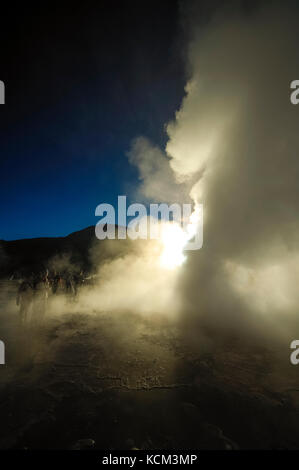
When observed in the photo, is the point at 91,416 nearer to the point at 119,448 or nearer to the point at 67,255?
the point at 119,448

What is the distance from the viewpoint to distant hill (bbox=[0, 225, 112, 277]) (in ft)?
158

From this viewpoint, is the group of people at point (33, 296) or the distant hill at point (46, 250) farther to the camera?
the distant hill at point (46, 250)

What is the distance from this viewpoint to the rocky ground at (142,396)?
3.72 metres

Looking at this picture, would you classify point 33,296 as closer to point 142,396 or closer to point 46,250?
point 142,396

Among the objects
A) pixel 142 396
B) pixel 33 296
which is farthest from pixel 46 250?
pixel 142 396

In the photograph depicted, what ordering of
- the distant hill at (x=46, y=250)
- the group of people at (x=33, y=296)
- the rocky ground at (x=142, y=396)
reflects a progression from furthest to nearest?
1. the distant hill at (x=46, y=250)
2. the group of people at (x=33, y=296)
3. the rocky ground at (x=142, y=396)

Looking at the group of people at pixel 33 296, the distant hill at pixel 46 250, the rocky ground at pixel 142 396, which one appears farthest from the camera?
the distant hill at pixel 46 250

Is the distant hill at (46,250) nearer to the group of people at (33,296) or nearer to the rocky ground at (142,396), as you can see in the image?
the group of people at (33,296)

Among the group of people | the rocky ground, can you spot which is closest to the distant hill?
the group of people

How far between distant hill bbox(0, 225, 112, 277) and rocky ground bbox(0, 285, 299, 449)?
39923mm

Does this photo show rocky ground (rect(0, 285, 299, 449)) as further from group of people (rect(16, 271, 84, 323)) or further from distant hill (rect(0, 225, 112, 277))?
distant hill (rect(0, 225, 112, 277))

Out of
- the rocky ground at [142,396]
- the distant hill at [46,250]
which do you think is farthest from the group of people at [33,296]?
the distant hill at [46,250]

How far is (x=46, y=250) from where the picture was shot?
58.7 meters

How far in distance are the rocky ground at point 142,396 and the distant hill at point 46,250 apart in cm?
3992
